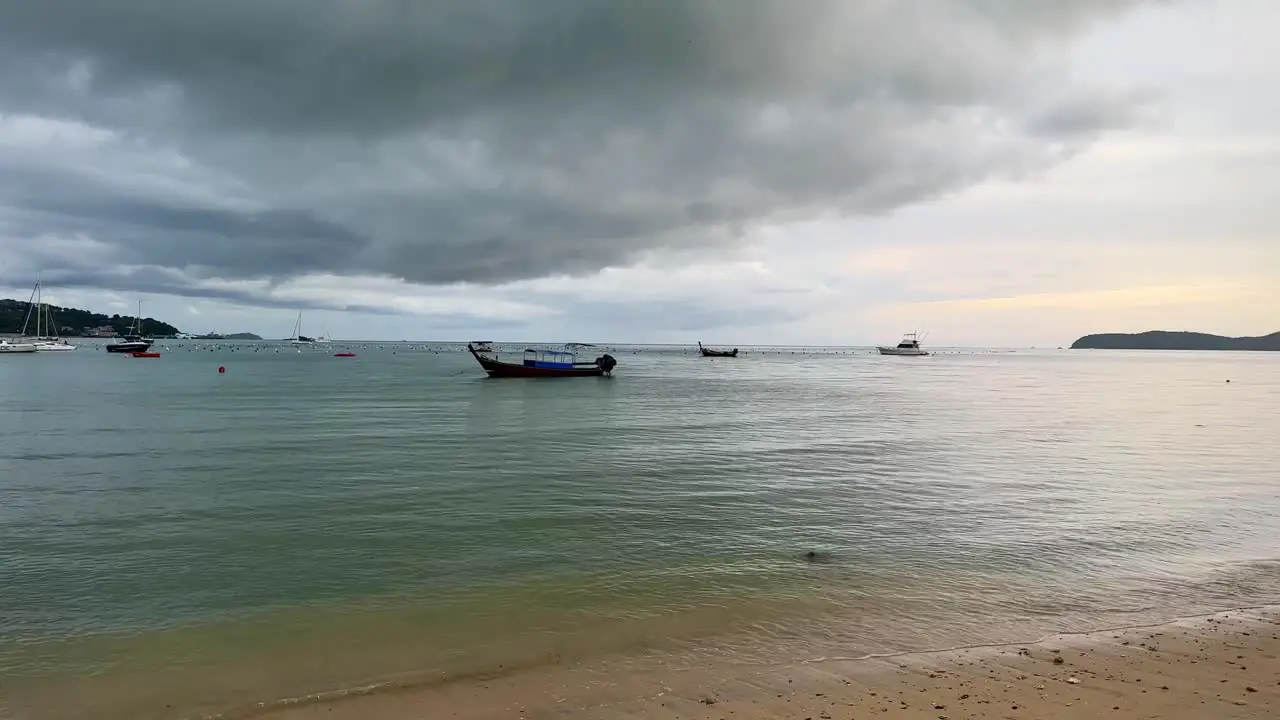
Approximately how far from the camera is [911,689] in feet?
23.9

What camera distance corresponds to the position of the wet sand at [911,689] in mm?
6758

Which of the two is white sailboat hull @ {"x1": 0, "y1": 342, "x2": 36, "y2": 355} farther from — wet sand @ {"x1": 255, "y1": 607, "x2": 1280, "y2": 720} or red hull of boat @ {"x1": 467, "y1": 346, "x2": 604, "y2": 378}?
wet sand @ {"x1": 255, "y1": 607, "x2": 1280, "y2": 720}

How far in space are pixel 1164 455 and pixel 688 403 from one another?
30557 millimetres

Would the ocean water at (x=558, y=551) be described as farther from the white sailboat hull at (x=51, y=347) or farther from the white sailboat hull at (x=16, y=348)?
the white sailboat hull at (x=51, y=347)

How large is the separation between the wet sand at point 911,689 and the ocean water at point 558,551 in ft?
1.46

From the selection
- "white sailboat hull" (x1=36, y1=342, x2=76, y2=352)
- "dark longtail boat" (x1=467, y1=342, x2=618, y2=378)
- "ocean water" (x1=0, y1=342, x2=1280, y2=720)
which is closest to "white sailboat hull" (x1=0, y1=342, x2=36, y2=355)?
"white sailboat hull" (x1=36, y1=342, x2=76, y2=352)

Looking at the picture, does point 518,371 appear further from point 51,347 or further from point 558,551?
point 51,347

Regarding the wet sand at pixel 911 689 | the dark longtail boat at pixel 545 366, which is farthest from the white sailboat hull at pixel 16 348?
the wet sand at pixel 911 689

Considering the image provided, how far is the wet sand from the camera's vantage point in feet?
22.2

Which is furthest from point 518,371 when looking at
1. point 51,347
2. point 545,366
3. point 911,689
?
point 51,347

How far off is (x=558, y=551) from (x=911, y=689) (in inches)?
291

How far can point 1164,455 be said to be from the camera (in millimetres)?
26188

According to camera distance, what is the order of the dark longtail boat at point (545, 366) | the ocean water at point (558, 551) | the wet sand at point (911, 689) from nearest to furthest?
the wet sand at point (911, 689) → the ocean water at point (558, 551) → the dark longtail boat at point (545, 366)

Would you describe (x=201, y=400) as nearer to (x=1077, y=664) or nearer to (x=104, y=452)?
(x=104, y=452)
